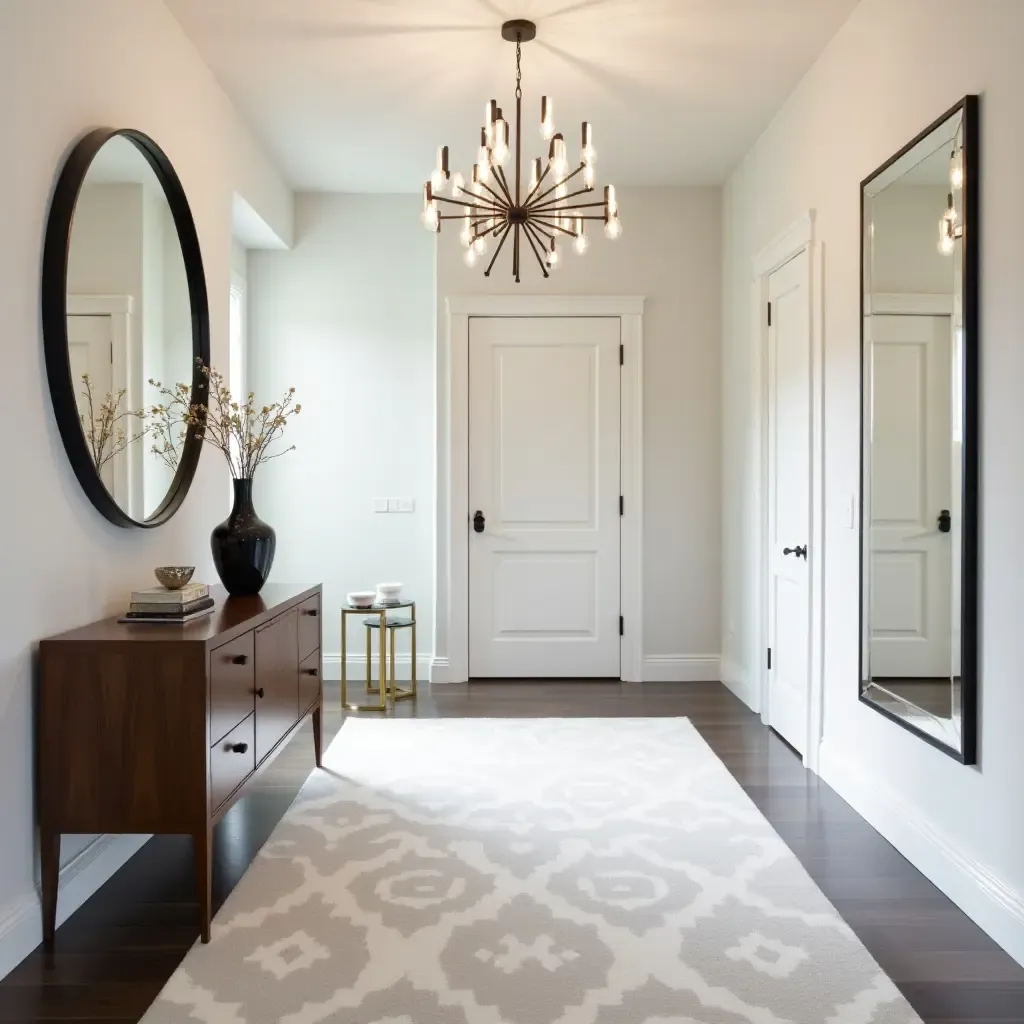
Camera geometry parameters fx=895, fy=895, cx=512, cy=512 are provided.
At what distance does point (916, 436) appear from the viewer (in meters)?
2.74

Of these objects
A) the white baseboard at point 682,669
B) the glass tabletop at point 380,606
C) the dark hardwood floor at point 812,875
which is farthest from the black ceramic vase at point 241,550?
the white baseboard at point 682,669

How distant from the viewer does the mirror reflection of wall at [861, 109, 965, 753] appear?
8.23ft

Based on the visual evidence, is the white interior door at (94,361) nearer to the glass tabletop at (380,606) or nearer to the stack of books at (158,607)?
the stack of books at (158,607)

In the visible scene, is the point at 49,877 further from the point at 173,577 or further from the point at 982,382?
the point at 982,382

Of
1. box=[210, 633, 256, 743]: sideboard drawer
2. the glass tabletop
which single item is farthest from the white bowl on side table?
box=[210, 633, 256, 743]: sideboard drawer

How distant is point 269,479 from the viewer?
533 centimetres

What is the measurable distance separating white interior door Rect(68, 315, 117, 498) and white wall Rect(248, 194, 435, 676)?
2.59 m

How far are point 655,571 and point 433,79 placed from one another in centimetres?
291

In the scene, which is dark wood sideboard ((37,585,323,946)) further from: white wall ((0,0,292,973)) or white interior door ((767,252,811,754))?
white interior door ((767,252,811,754))

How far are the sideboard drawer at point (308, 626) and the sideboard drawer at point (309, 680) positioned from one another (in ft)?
0.12

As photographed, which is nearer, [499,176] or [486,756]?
[499,176]

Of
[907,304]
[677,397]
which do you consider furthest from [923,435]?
[677,397]

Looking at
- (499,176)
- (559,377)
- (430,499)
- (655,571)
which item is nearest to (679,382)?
(559,377)

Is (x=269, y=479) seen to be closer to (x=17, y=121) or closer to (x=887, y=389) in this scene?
(x=17, y=121)
